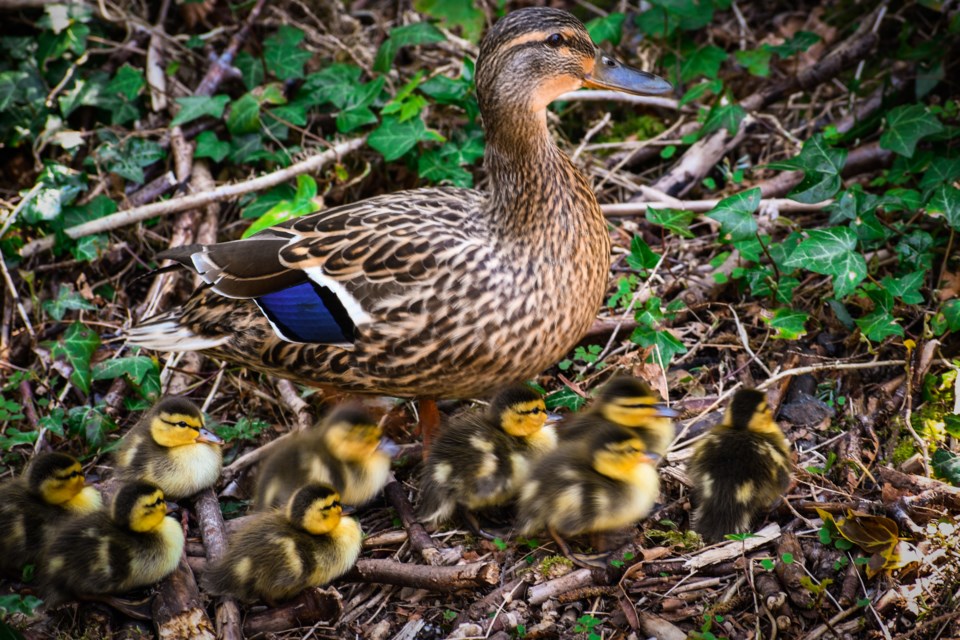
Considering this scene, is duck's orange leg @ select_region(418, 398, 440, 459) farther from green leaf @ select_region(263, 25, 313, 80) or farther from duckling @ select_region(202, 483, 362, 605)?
green leaf @ select_region(263, 25, 313, 80)

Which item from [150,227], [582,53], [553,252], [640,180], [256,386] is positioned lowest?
[256,386]

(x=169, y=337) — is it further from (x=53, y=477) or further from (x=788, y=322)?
(x=788, y=322)

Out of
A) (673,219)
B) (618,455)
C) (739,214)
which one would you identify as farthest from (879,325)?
(618,455)

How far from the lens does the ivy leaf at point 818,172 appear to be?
12.5 feet

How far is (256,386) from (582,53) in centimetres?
189

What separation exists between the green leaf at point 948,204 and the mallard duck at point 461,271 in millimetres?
1179

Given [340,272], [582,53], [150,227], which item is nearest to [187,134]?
[150,227]

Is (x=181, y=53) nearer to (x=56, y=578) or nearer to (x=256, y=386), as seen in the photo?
(x=256, y=386)

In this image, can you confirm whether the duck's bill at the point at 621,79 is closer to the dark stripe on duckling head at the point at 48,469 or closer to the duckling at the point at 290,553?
the duckling at the point at 290,553

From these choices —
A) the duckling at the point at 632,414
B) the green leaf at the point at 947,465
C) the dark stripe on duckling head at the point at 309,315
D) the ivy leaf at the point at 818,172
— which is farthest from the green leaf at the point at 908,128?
the dark stripe on duckling head at the point at 309,315

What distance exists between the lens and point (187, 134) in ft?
15.9

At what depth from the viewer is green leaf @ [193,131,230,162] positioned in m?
4.69

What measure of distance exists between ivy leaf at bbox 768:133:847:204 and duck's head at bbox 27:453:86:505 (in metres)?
2.78

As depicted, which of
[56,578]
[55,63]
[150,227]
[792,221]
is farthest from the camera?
[55,63]
